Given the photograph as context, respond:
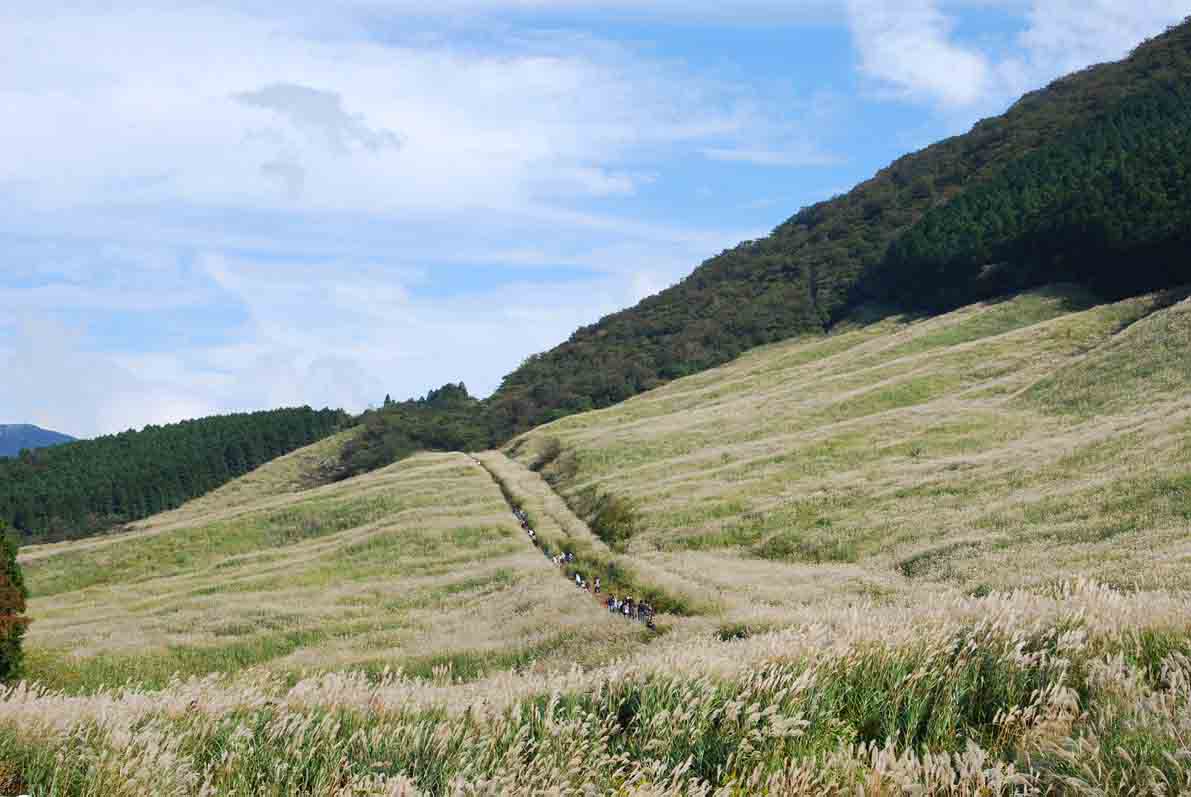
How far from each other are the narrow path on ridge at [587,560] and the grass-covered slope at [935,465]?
150 centimetres

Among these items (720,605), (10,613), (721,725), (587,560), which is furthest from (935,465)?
(721,725)

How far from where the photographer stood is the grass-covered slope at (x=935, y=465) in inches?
1283

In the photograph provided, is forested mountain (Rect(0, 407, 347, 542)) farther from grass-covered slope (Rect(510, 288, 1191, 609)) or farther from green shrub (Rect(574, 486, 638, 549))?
green shrub (Rect(574, 486, 638, 549))

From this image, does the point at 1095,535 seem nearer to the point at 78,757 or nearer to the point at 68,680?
the point at 78,757

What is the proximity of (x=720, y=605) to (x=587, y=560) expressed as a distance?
16221 millimetres

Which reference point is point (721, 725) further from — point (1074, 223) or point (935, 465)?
point (1074, 223)

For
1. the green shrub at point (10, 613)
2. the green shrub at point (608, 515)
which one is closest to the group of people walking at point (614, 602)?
the green shrub at point (608, 515)

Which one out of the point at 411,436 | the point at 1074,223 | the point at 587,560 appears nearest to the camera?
the point at 587,560

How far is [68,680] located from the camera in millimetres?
32531

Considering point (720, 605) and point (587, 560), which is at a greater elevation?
point (587, 560)

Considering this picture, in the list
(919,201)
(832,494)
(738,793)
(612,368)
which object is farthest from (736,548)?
(919,201)

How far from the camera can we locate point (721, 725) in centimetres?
809

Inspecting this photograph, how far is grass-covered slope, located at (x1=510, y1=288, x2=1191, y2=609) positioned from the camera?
1283 inches

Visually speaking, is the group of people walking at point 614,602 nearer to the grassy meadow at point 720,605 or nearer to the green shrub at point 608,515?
the grassy meadow at point 720,605
